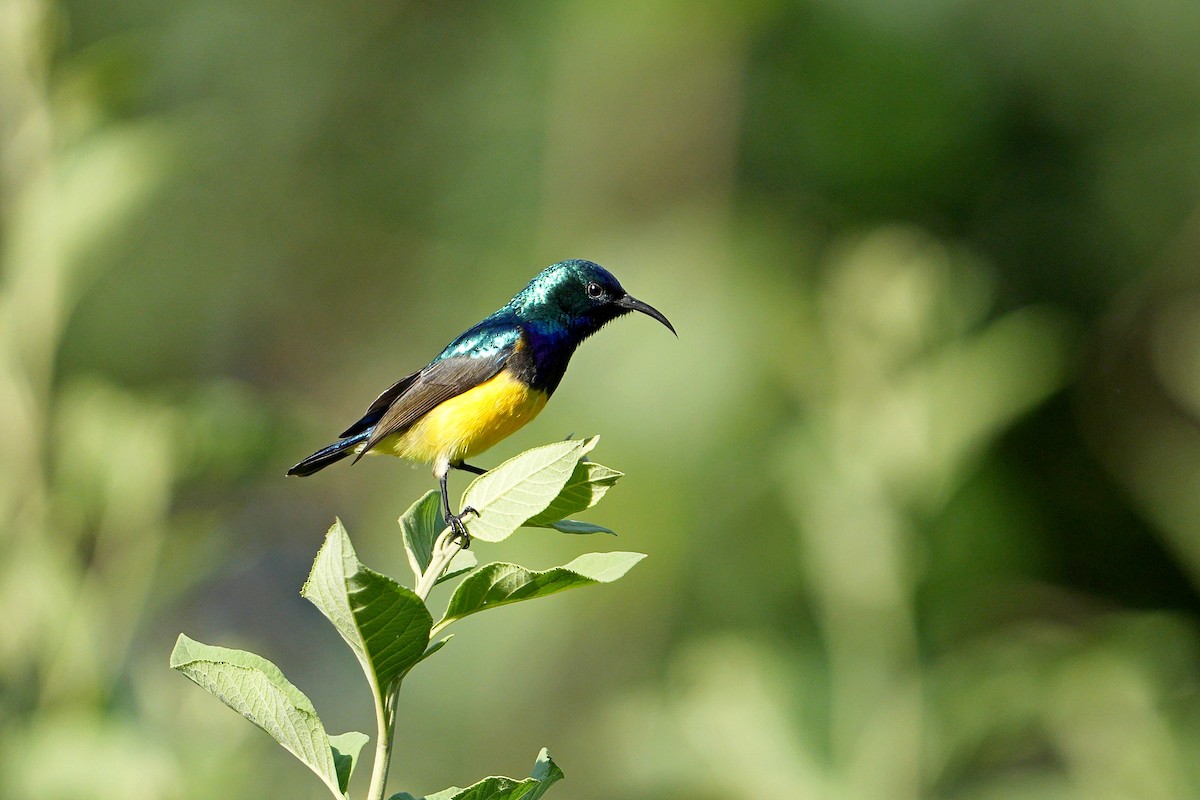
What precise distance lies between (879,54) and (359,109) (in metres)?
4.31

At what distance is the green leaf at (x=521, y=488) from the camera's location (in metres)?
1.31

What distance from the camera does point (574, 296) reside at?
281 centimetres

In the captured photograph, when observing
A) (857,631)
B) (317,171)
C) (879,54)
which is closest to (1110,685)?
(857,631)

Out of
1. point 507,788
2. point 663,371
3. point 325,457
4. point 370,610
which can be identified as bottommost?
point 663,371

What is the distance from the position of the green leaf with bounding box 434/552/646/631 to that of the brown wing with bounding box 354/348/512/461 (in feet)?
4.83

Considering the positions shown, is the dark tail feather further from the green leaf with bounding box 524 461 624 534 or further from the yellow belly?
the green leaf with bounding box 524 461 624 534

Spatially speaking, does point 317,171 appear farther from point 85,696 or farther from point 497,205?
point 85,696

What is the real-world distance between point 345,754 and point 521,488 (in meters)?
0.35

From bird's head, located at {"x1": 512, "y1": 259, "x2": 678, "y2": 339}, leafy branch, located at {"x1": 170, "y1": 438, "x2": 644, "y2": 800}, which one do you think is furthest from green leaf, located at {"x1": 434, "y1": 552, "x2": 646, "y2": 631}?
bird's head, located at {"x1": 512, "y1": 259, "x2": 678, "y2": 339}

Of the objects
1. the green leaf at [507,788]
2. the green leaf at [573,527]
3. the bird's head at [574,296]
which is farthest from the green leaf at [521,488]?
the bird's head at [574,296]

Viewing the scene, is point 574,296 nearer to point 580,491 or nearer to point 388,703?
point 580,491

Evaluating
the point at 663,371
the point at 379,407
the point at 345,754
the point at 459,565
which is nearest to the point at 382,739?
the point at 345,754

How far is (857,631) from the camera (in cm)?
346

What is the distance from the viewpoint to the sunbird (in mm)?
2713
